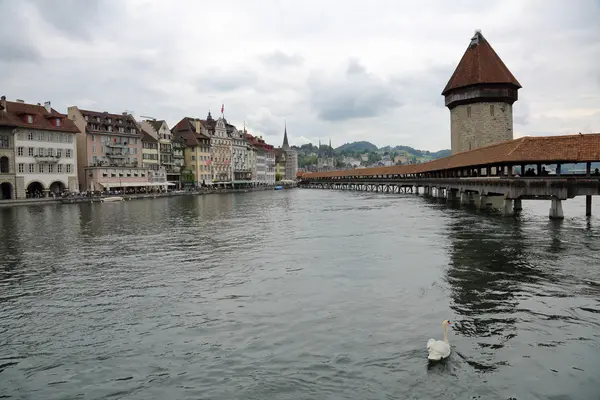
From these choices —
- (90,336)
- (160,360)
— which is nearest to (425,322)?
(160,360)

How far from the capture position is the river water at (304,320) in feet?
23.9

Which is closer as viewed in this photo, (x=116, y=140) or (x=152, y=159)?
(x=116, y=140)

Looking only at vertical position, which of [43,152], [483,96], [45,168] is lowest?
[45,168]

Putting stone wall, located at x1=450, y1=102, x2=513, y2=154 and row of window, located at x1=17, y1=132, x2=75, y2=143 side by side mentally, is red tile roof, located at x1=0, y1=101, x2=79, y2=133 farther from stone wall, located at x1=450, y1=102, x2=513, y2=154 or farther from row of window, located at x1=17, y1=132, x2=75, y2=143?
stone wall, located at x1=450, y1=102, x2=513, y2=154

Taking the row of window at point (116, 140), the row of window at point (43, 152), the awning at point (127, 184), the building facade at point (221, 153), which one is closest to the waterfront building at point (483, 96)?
the awning at point (127, 184)

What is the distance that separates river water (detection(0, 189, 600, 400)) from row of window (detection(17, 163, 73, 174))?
42.4m

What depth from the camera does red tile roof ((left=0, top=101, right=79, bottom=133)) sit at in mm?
55688

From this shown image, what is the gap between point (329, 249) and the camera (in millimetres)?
19391

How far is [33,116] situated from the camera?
5944cm

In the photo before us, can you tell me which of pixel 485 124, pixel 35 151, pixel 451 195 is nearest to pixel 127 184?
pixel 35 151

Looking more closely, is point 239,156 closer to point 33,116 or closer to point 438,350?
point 33,116

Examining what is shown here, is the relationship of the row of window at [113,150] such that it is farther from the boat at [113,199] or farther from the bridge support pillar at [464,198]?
the bridge support pillar at [464,198]

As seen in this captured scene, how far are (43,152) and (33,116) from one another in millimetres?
4409

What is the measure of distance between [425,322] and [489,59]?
5217cm
